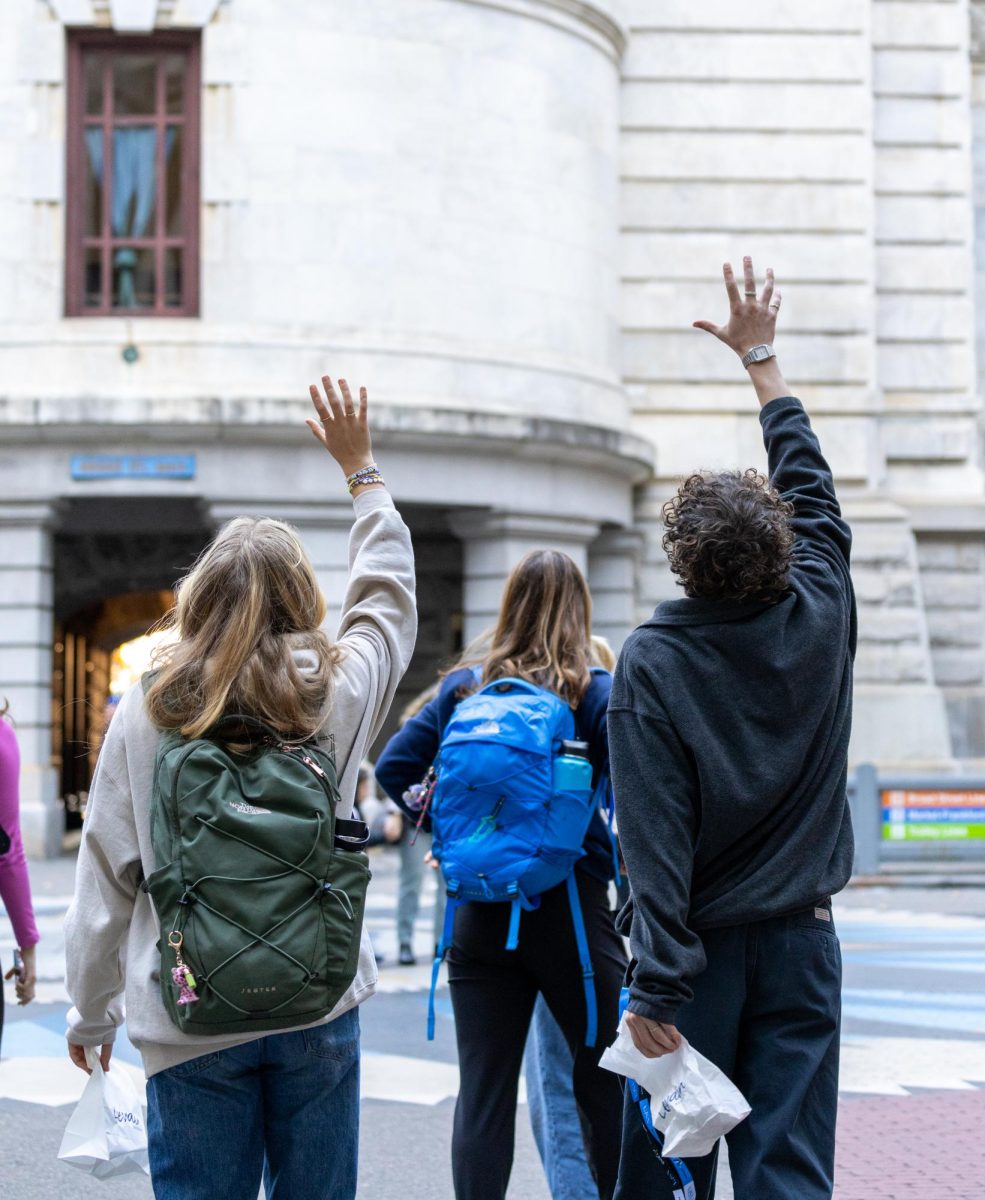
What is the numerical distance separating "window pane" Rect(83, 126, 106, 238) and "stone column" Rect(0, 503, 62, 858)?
3.09 meters

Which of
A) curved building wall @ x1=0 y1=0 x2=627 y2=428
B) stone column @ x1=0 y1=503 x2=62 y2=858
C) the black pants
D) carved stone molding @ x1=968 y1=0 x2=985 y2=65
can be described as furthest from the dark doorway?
the black pants

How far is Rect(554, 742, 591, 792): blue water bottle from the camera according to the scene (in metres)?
4.71

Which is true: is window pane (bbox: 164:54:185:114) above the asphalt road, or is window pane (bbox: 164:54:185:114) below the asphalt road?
above

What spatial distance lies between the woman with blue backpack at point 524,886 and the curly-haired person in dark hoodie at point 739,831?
990 mm

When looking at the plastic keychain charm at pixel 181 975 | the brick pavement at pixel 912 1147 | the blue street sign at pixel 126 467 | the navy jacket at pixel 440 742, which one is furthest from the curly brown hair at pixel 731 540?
the blue street sign at pixel 126 467

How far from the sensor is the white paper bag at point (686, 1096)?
3477mm

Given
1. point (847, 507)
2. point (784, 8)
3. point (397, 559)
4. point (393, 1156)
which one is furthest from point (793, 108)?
point (397, 559)

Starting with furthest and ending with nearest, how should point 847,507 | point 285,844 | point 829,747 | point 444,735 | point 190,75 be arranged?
point 847,507 < point 190,75 < point 444,735 < point 829,747 < point 285,844

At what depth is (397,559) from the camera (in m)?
3.89

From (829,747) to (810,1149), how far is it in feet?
2.62

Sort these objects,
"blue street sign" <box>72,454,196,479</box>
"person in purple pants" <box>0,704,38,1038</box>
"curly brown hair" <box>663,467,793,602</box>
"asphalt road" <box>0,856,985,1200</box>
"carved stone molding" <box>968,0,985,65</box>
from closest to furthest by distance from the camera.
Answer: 1. "curly brown hair" <box>663,467,793,602</box>
2. "person in purple pants" <box>0,704,38,1038</box>
3. "asphalt road" <box>0,856,985,1200</box>
4. "blue street sign" <box>72,454,196,479</box>
5. "carved stone molding" <box>968,0,985,65</box>

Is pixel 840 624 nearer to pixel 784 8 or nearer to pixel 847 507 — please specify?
pixel 847 507

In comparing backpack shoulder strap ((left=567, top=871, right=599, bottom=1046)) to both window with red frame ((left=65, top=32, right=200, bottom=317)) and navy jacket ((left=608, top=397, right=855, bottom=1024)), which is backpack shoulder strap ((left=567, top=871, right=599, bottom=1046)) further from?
window with red frame ((left=65, top=32, right=200, bottom=317))

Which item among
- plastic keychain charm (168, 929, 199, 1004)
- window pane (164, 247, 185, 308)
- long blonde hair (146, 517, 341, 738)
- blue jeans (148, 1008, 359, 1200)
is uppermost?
window pane (164, 247, 185, 308)
